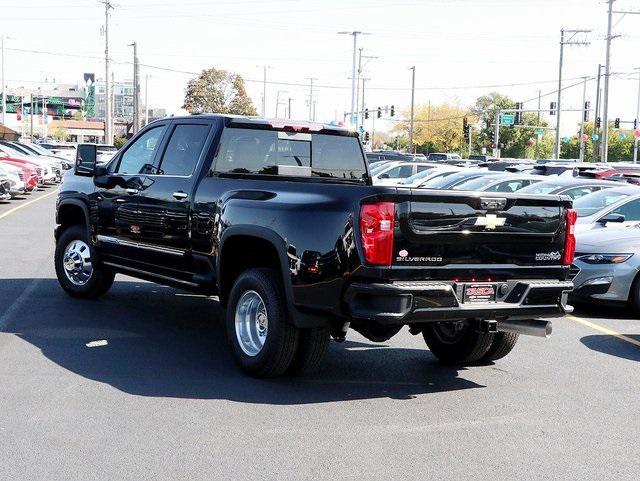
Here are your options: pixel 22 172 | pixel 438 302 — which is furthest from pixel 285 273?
pixel 22 172

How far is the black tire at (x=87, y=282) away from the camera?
1036cm

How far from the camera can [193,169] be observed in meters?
8.32

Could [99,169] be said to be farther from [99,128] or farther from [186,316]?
[99,128]

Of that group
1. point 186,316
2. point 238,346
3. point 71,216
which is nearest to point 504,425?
point 238,346

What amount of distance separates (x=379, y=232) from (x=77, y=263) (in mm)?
5454

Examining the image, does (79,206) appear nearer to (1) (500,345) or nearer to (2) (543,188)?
(1) (500,345)

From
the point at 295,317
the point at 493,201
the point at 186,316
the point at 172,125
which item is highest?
the point at 172,125

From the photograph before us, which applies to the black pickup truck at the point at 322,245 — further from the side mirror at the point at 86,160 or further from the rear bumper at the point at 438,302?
the side mirror at the point at 86,160

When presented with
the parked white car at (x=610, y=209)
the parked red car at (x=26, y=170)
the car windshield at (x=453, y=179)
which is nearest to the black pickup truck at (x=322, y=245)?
the parked white car at (x=610, y=209)

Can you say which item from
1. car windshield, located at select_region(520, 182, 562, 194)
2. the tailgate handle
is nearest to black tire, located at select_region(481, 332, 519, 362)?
the tailgate handle

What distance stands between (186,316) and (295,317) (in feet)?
11.2

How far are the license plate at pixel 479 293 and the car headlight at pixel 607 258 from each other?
4727 millimetres

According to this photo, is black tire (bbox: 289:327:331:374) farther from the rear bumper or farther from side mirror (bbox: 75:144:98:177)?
side mirror (bbox: 75:144:98:177)

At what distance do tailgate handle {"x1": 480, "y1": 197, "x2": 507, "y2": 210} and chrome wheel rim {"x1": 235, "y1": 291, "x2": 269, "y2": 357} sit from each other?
1.88 m
